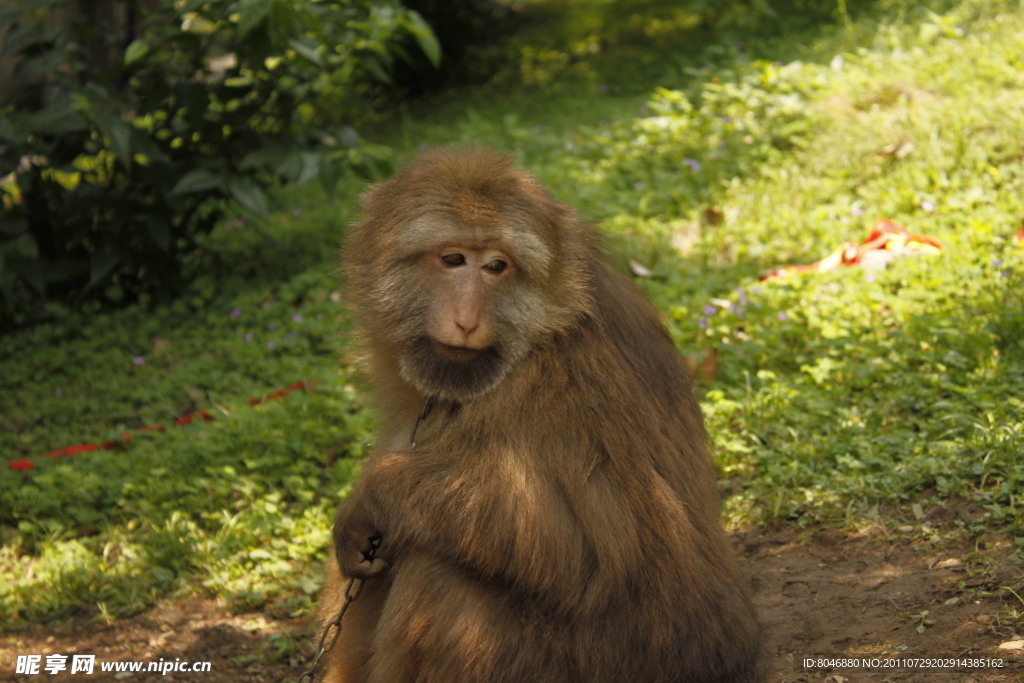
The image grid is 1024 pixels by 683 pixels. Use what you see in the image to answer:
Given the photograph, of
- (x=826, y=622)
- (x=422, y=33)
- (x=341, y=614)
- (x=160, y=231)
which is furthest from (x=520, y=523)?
(x=160, y=231)

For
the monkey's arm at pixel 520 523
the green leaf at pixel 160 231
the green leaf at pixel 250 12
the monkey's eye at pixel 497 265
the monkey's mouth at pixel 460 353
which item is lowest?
the green leaf at pixel 160 231

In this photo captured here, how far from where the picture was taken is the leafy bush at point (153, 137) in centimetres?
560

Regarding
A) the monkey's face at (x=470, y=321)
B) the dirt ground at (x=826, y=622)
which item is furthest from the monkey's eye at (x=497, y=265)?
the dirt ground at (x=826, y=622)

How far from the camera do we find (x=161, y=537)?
4.27 m

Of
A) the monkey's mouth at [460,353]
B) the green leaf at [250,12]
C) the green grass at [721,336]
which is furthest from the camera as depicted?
the green leaf at [250,12]

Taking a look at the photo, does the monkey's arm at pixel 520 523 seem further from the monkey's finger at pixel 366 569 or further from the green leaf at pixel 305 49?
the green leaf at pixel 305 49

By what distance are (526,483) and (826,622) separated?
132 cm

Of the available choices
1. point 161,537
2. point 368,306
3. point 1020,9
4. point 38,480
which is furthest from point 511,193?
point 1020,9

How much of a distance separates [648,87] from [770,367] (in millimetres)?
5025

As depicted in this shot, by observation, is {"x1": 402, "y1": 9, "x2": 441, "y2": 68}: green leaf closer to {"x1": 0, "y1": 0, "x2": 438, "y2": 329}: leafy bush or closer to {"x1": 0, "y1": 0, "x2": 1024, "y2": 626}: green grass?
{"x1": 0, "y1": 0, "x2": 438, "y2": 329}: leafy bush

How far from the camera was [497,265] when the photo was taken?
115 inches

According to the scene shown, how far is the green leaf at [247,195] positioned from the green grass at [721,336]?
0.62 metres

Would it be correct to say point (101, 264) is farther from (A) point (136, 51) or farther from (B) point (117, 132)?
(A) point (136, 51)

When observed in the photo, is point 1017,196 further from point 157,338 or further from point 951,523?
point 157,338
